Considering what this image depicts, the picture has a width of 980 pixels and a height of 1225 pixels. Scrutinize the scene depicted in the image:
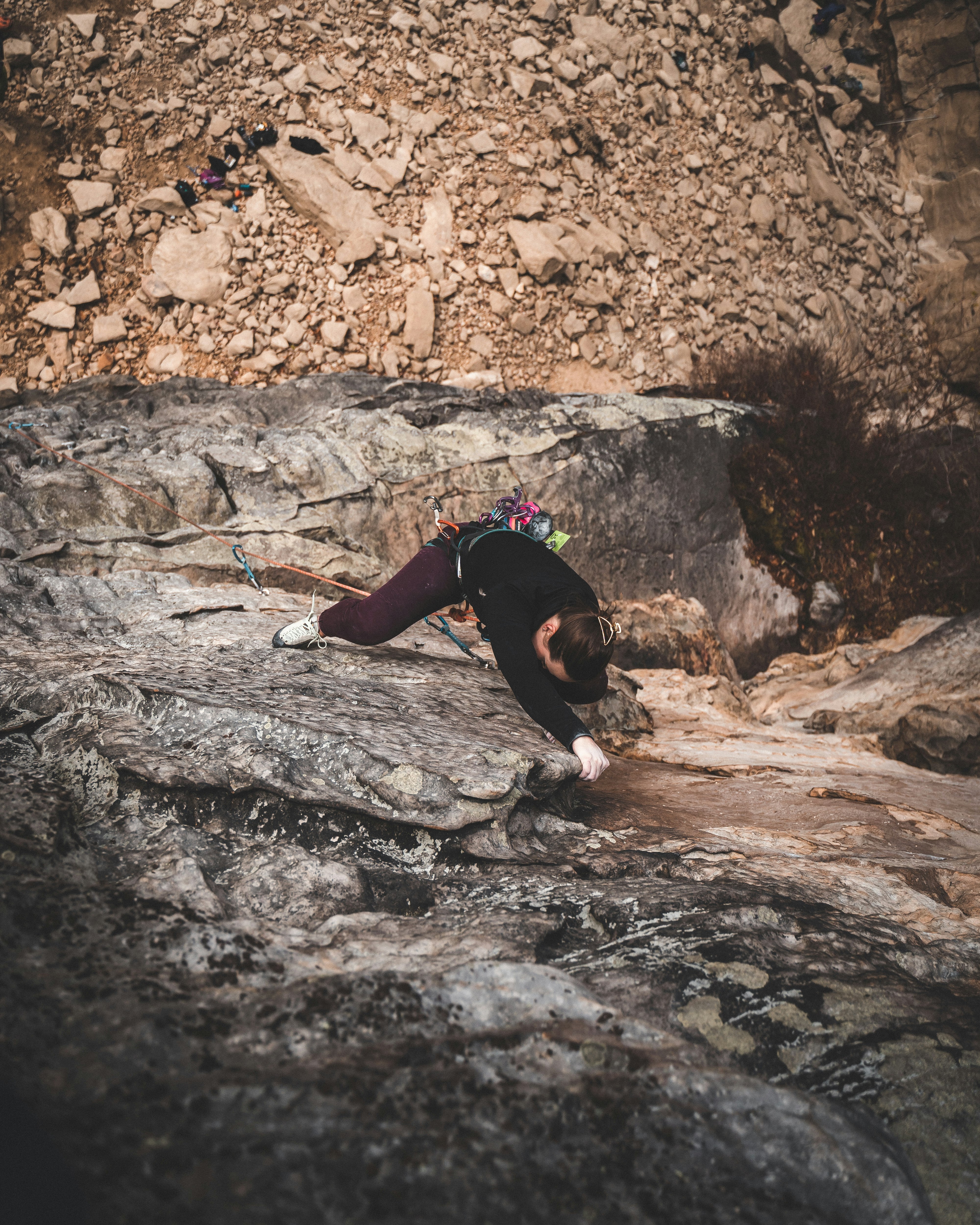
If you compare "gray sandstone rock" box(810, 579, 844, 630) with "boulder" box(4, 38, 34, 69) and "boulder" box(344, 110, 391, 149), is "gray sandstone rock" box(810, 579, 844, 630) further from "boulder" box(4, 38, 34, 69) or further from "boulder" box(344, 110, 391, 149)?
"boulder" box(4, 38, 34, 69)

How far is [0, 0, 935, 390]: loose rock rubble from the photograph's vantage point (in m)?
8.05

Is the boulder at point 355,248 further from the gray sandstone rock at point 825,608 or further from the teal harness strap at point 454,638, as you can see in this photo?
the gray sandstone rock at point 825,608

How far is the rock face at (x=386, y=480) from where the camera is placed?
4.95 meters

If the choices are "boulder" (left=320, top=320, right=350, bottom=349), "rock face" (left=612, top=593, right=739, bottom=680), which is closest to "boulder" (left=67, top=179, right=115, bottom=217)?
"boulder" (left=320, top=320, right=350, bottom=349)

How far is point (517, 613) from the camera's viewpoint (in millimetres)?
3195

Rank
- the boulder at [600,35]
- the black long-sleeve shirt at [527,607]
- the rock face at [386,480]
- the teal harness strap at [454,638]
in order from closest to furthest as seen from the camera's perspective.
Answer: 1. the black long-sleeve shirt at [527,607]
2. the teal harness strap at [454,638]
3. the rock face at [386,480]
4. the boulder at [600,35]

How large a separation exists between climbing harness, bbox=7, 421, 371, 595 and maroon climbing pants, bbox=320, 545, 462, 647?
0.91 meters

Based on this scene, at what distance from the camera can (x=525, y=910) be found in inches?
84.8

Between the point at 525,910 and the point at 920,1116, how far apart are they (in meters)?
1.04

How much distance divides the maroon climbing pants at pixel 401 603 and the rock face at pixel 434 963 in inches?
8.5

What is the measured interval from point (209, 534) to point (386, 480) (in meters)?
1.51

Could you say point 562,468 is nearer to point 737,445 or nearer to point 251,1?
point 737,445

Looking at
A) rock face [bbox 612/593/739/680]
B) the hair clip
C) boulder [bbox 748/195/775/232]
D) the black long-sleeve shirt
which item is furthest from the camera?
boulder [bbox 748/195/775/232]

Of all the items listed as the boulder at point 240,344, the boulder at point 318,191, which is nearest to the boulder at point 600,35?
→ the boulder at point 318,191
